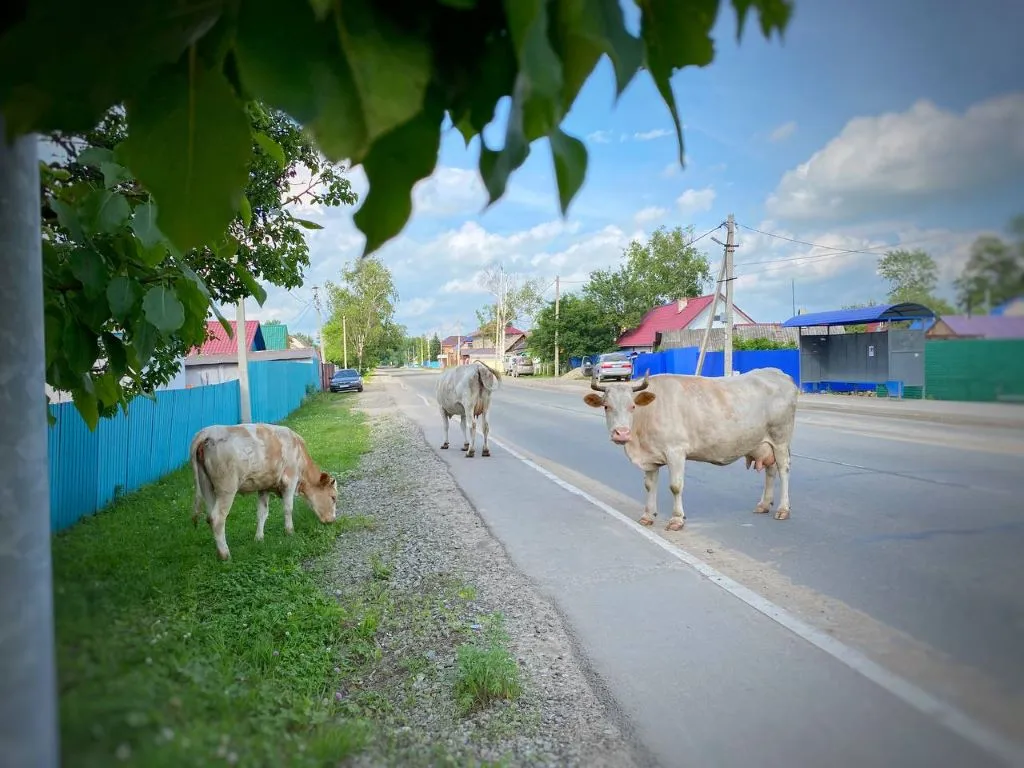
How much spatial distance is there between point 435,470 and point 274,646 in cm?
663

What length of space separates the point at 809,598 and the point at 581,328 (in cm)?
4522

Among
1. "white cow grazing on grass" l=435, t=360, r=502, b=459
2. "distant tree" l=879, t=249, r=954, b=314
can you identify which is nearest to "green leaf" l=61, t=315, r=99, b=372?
"distant tree" l=879, t=249, r=954, b=314

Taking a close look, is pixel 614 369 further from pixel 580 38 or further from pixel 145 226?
pixel 580 38

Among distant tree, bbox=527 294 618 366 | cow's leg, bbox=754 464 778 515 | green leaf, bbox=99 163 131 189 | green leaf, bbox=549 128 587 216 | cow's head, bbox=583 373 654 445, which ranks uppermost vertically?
distant tree, bbox=527 294 618 366

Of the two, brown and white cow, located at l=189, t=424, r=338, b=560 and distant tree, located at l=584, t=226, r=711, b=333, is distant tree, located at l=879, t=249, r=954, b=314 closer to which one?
brown and white cow, located at l=189, t=424, r=338, b=560

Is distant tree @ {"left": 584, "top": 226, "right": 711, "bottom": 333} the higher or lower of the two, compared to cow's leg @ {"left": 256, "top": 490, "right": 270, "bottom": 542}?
higher

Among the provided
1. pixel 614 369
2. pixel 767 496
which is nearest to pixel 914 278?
pixel 767 496

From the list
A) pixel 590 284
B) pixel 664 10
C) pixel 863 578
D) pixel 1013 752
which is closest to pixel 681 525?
pixel 863 578

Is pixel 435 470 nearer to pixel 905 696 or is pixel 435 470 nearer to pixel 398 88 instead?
pixel 905 696

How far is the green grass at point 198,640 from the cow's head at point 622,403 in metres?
2.97

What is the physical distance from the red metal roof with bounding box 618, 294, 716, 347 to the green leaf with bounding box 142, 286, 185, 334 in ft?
146

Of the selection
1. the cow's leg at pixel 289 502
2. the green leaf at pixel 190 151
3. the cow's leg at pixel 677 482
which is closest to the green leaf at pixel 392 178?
the green leaf at pixel 190 151

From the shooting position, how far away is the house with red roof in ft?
147

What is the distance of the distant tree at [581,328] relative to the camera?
160 ft
